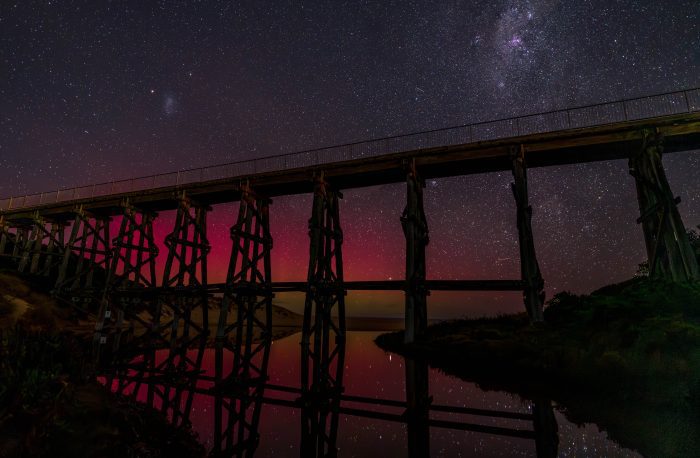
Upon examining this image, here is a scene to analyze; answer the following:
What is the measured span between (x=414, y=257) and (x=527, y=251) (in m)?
3.65

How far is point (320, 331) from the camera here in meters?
13.2

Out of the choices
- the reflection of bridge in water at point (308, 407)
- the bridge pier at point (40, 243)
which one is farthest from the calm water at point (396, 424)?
the bridge pier at point (40, 243)

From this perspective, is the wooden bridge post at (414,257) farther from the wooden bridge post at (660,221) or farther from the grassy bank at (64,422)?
the grassy bank at (64,422)

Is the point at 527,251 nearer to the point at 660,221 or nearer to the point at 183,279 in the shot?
the point at 660,221

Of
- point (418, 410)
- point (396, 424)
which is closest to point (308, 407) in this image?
point (396, 424)

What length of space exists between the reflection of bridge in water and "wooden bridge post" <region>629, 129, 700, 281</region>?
7.00m

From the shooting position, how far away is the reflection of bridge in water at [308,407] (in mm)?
5973

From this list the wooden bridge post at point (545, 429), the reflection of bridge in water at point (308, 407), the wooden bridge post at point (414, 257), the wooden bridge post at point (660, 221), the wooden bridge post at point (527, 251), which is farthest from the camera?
the wooden bridge post at point (414, 257)

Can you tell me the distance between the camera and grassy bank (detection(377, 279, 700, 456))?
6.02 meters

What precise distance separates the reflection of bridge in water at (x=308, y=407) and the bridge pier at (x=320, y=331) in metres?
0.03

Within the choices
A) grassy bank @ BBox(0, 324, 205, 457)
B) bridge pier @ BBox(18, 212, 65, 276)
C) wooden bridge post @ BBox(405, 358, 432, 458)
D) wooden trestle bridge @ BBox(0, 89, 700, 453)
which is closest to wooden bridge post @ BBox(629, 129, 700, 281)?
wooden trestle bridge @ BBox(0, 89, 700, 453)

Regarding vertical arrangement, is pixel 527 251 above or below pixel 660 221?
below

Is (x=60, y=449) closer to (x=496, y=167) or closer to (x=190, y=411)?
(x=190, y=411)

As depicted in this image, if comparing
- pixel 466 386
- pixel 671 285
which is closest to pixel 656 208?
pixel 671 285
